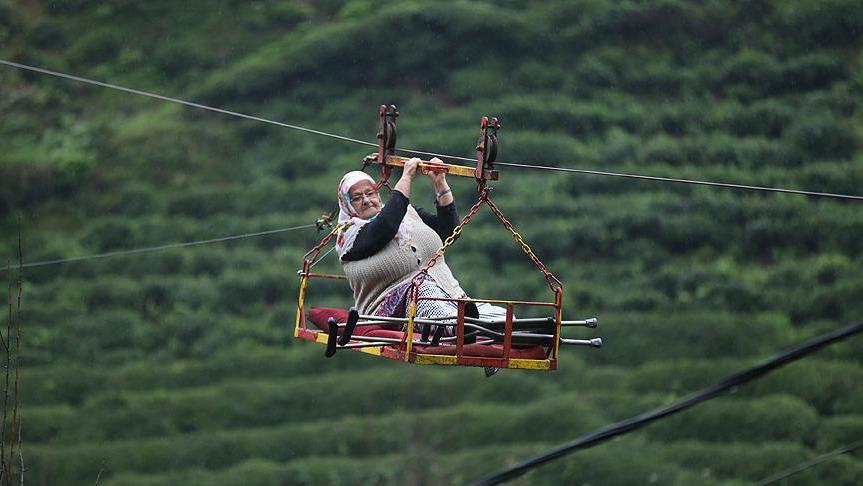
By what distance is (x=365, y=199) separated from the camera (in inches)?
261

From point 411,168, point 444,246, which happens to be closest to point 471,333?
point 444,246

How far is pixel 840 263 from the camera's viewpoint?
17859mm

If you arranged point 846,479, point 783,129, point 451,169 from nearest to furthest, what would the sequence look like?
point 451,169 < point 846,479 < point 783,129

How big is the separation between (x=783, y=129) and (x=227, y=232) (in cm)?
810

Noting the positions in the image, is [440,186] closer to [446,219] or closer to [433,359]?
[446,219]

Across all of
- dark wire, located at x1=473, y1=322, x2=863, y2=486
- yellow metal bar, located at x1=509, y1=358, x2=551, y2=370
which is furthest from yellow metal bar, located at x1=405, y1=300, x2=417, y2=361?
dark wire, located at x1=473, y1=322, x2=863, y2=486

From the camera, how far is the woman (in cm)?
650

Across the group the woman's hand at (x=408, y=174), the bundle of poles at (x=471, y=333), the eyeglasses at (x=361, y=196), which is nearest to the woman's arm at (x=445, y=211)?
the woman's hand at (x=408, y=174)

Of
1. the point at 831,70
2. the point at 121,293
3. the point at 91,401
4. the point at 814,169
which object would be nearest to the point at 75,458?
the point at 91,401

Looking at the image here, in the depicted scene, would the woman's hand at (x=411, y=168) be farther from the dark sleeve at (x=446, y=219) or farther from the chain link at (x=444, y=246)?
the dark sleeve at (x=446, y=219)

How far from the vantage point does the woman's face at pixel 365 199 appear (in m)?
6.62

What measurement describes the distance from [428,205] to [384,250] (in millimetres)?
11514

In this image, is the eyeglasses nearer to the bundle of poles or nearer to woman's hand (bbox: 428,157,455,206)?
woman's hand (bbox: 428,157,455,206)

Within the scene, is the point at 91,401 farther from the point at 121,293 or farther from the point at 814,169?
the point at 814,169
